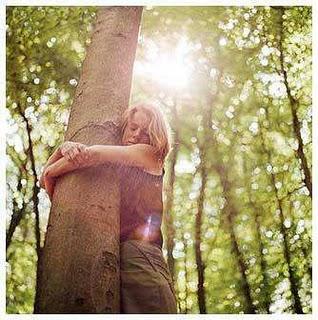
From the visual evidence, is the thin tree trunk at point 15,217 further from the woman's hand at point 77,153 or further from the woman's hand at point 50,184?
the woman's hand at point 77,153

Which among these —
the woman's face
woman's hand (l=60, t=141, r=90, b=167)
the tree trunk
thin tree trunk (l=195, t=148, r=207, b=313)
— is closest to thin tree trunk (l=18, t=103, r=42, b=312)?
thin tree trunk (l=195, t=148, r=207, b=313)

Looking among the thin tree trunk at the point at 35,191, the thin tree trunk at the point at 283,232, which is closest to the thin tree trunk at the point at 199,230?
the thin tree trunk at the point at 283,232

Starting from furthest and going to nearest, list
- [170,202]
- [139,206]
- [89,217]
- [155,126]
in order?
[170,202] → [155,126] → [139,206] → [89,217]

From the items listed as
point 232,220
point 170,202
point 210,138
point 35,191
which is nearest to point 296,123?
point 210,138

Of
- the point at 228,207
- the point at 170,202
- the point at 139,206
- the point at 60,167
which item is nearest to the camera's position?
the point at 60,167

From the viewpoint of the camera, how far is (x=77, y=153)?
5.58 ft

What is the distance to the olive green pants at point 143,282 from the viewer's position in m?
1.67

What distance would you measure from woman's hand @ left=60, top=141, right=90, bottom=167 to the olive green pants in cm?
33

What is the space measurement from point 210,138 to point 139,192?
12.4 ft

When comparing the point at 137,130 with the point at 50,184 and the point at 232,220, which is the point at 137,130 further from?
the point at 232,220

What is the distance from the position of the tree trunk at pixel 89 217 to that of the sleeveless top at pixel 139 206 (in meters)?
0.10

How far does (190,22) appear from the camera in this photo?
462cm

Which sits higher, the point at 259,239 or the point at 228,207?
the point at 228,207
